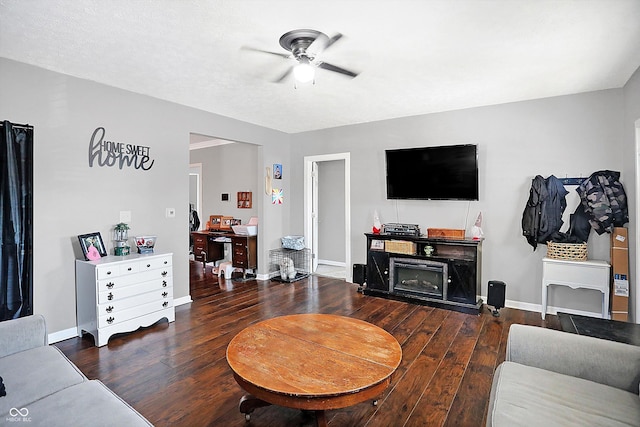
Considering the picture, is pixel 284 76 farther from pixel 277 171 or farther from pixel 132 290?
pixel 277 171

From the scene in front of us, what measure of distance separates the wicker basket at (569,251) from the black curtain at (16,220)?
529 cm

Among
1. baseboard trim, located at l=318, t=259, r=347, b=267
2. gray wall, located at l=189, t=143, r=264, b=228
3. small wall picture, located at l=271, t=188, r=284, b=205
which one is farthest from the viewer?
baseboard trim, located at l=318, t=259, r=347, b=267

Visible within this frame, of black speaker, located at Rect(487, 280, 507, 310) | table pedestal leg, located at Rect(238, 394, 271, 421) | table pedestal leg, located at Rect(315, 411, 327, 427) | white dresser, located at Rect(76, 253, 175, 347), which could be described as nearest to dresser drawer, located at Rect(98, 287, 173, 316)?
white dresser, located at Rect(76, 253, 175, 347)

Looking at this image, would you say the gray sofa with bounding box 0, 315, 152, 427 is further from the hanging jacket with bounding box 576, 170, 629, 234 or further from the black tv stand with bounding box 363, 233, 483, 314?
the hanging jacket with bounding box 576, 170, 629, 234

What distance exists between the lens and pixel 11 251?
9.38ft

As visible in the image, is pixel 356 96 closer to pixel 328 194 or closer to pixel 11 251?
pixel 328 194

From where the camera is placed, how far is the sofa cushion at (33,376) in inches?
57.8

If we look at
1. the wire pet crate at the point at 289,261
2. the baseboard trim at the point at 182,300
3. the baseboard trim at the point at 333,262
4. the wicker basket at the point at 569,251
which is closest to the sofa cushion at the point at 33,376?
the baseboard trim at the point at 182,300

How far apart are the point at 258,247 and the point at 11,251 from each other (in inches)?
128

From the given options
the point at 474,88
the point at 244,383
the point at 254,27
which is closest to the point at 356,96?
the point at 474,88

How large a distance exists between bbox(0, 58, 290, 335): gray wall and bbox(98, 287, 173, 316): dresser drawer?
0.50 m

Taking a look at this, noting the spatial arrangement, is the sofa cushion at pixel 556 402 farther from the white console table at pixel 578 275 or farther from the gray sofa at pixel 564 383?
the white console table at pixel 578 275

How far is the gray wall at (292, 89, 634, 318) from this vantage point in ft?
11.9

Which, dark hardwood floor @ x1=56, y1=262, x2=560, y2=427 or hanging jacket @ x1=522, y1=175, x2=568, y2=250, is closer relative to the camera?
dark hardwood floor @ x1=56, y1=262, x2=560, y2=427
